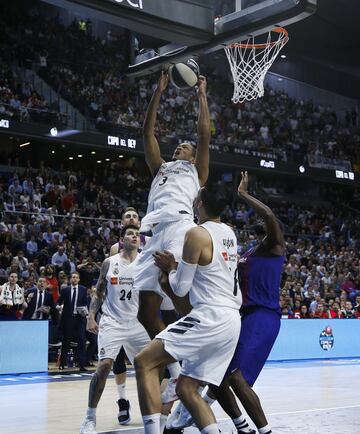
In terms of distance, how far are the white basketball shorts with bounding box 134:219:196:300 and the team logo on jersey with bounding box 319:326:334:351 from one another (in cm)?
1134

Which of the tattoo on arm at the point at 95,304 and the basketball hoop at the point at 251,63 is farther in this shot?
the basketball hoop at the point at 251,63

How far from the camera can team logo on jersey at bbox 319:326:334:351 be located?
641 inches

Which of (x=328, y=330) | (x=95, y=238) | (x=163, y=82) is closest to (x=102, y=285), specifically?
(x=163, y=82)

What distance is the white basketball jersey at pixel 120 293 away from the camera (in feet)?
22.9

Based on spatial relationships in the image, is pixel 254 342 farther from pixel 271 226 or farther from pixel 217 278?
pixel 217 278

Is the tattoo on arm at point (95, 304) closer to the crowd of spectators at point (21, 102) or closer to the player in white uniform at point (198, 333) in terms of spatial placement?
the player in white uniform at point (198, 333)

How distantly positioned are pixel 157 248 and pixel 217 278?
105 centimetres

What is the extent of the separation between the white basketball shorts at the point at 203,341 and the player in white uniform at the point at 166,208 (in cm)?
95

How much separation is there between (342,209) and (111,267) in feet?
75.7

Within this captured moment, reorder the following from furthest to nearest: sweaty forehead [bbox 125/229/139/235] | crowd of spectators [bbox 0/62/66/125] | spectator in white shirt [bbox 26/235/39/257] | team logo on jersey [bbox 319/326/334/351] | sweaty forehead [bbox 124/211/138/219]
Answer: crowd of spectators [bbox 0/62/66/125]
team logo on jersey [bbox 319/326/334/351]
spectator in white shirt [bbox 26/235/39/257]
sweaty forehead [bbox 125/229/139/235]
sweaty forehead [bbox 124/211/138/219]

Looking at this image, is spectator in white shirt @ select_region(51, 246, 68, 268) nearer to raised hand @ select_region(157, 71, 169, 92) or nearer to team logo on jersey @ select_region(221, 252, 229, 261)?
raised hand @ select_region(157, 71, 169, 92)

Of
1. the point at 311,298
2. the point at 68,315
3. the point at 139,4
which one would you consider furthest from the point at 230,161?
the point at 139,4

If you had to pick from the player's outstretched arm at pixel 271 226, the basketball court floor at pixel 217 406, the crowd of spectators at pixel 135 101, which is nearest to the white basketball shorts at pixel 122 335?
the basketball court floor at pixel 217 406

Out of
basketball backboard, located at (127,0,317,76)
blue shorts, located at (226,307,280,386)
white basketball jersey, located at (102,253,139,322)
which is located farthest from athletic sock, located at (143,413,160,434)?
basketball backboard, located at (127,0,317,76)
